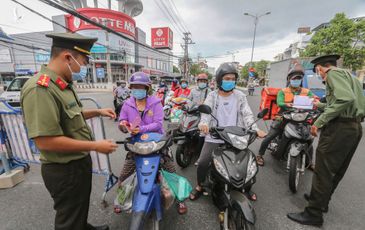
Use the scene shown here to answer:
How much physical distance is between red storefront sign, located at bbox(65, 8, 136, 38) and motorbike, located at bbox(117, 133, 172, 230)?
3139cm

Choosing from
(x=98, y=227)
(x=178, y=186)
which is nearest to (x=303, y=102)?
(x=178, y=186)

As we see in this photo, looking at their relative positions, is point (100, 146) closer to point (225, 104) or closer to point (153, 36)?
point (225, 104)

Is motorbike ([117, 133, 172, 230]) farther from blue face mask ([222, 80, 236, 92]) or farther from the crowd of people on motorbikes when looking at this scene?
blue face mask ([222, 80, 236, 92])

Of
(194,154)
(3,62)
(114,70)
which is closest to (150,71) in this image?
(114,70)

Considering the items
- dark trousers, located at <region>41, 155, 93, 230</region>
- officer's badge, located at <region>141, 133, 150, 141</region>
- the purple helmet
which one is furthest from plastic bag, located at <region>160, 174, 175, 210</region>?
the purple helmet

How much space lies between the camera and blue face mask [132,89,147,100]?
90.0 inches

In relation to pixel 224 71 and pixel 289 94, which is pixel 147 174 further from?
pixel 289 94

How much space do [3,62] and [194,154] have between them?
5098cm

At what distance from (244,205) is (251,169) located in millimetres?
352

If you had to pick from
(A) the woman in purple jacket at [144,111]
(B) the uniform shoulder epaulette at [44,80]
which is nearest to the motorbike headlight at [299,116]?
(A) the woman in purple jacket at [144,111]

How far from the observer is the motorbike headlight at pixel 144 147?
63.4 inches

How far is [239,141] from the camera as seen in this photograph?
173 cm

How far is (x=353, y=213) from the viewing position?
2283 mm

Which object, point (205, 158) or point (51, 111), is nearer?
point (51, 111)
